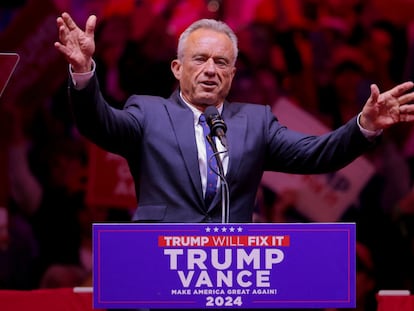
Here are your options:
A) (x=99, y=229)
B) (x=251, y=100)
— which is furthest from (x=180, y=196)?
(x=251, y=100)

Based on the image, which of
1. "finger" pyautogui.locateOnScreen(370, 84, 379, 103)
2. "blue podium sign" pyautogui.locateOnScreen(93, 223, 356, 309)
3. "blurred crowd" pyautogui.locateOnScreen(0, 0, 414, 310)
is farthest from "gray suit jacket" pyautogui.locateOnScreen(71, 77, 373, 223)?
"blurred crowd" pyautogui.locateOnScreen(0, 0, 414, 310)

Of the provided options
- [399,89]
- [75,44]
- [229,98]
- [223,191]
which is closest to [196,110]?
[223,191]

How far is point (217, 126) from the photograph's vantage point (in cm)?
243

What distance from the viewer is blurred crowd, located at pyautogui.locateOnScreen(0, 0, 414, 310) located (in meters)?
4.61

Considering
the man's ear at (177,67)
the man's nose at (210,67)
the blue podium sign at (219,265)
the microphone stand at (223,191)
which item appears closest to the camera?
the blue podium sign at (219,265)

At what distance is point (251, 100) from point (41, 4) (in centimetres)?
115

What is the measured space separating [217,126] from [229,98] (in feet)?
7.10

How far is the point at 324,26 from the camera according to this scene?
15.4 ft

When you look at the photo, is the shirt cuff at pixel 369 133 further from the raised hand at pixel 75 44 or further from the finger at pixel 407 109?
the raised hand at pixel 75 44

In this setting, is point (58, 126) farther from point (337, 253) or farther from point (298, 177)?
point (337, 253)

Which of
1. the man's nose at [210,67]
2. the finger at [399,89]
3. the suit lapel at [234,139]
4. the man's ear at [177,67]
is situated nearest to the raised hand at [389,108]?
the finger at [399,89]

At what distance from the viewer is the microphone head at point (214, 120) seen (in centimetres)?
243

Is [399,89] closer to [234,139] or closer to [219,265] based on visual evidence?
[234,139]

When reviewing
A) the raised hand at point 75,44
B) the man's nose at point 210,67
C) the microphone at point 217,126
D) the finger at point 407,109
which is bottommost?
the microphone at point 217,126
